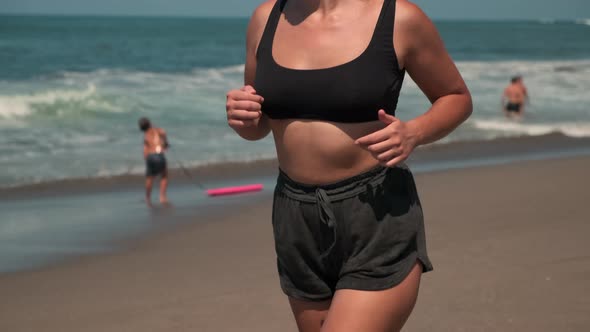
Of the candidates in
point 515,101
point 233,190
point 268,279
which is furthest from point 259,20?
point 515,101

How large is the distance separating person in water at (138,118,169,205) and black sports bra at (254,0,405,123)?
789cm

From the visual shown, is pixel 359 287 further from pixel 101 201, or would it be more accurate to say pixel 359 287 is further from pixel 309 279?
pixel 101 201

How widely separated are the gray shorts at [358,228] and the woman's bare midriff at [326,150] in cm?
3

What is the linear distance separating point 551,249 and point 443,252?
0.80 metres

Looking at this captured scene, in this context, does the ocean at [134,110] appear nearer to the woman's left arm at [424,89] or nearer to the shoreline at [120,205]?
the shoreline at [120,205]

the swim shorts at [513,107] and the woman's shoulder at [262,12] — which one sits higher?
the woman's shoulder at [262,12]

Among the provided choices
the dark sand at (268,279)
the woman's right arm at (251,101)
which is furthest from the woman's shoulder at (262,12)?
the dark sand at (268,279)

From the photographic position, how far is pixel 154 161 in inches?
432

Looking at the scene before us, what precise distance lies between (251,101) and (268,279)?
A: 3604 millimetres

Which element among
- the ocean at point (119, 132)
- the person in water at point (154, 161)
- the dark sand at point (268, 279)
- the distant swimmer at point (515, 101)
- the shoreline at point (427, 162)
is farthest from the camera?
the distant swimmer at point (515, 101)

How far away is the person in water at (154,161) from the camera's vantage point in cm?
1067

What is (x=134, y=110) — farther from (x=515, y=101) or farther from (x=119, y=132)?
(x=515, y=101)

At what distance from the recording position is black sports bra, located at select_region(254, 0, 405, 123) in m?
2.41

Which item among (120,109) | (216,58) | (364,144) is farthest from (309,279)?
(216,58)
